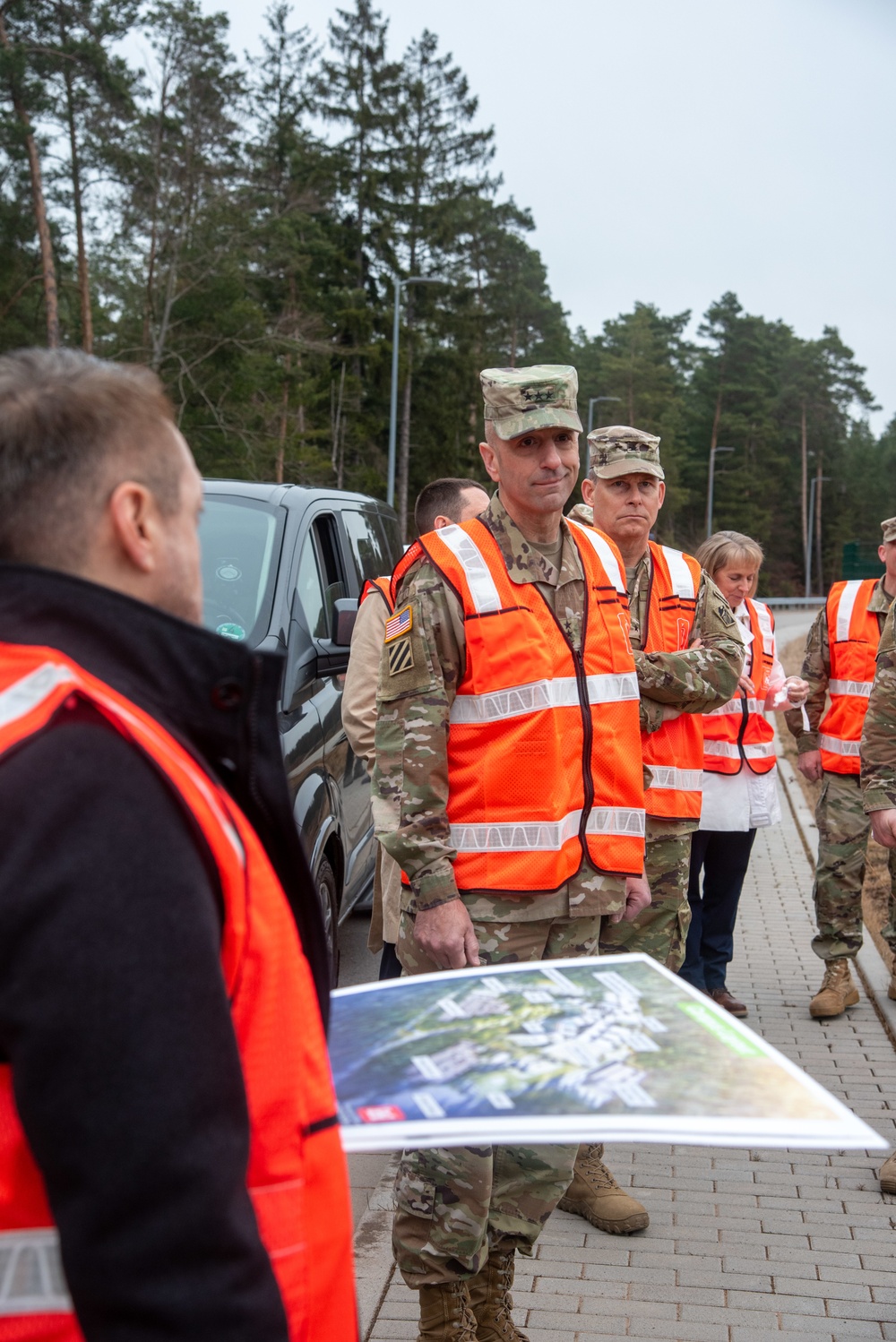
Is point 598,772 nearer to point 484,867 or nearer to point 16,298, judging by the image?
point 484,867

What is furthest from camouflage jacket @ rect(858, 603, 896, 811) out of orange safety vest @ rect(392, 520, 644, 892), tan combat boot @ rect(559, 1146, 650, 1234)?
orange safety vest @ rect(392, 520, 644, 892)

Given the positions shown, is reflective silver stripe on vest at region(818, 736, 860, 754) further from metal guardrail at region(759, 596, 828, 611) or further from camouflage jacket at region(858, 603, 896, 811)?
metal guardrail at region(759, 596, 828, 611)

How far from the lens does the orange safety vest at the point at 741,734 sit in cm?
627

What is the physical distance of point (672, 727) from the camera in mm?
4820

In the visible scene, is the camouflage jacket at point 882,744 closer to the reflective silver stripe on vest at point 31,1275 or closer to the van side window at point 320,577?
the van side window at point 320,577

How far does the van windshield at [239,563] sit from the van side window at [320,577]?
0.19 m

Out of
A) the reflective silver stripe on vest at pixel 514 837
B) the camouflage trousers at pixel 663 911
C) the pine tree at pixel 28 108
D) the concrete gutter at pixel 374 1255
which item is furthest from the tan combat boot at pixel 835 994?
the pine tree at pixel 28 108

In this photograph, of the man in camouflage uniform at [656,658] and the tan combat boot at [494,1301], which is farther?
the man in camouflage uniform at [656,658]

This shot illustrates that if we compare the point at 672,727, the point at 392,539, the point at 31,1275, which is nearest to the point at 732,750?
the point at 672,727

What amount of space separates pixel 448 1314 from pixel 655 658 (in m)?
2.25

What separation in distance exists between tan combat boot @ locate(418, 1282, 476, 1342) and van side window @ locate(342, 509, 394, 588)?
407 centimetres

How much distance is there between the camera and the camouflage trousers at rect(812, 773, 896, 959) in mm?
6434

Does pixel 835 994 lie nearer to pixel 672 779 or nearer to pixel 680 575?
pixel 672 779

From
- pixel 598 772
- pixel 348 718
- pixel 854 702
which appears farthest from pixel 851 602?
pixel 598 772
